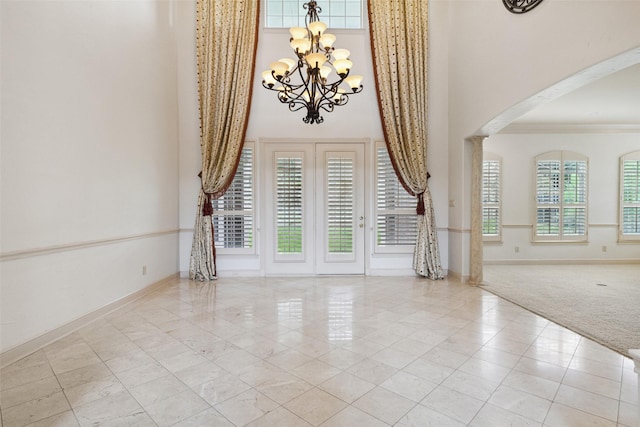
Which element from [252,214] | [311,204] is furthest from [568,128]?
[252,214]

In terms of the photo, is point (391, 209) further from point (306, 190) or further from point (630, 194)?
point (630, 194)

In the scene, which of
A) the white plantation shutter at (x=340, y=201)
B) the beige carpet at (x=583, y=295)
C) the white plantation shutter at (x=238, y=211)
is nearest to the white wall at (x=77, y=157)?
the white plantation shutter at (x=238, y=211)

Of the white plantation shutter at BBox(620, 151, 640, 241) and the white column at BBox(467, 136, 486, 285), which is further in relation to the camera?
the white plantation shutter at BBox(620, 151, 640, 241)

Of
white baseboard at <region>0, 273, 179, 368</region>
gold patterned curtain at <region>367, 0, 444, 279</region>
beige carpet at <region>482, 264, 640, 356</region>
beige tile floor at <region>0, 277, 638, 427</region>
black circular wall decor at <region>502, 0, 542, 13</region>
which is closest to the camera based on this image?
beige tile floor at <region>0, 277, 638, 427</region>

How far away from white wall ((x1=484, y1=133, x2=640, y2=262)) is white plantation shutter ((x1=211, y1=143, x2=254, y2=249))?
208 inches

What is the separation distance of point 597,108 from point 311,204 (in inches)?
227

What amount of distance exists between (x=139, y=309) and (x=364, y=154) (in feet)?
13.8

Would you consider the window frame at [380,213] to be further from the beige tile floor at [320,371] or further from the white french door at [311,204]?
the beige tile floor at [320,371]

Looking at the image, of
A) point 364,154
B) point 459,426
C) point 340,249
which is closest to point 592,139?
point 364,154

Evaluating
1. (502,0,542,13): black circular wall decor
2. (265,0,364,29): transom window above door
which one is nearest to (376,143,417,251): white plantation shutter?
(265,0,364,29): transom window above door

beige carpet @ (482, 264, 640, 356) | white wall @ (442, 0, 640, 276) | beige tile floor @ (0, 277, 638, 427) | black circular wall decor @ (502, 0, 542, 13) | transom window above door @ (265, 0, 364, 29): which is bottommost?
beige carpet @ (482, 264, 640, 356)

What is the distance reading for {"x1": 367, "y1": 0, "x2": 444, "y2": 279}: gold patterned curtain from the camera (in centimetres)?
547

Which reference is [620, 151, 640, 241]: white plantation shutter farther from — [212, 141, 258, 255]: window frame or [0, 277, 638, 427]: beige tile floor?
[212, 141, 258, 255]: window frame

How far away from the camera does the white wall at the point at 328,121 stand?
218 inches
